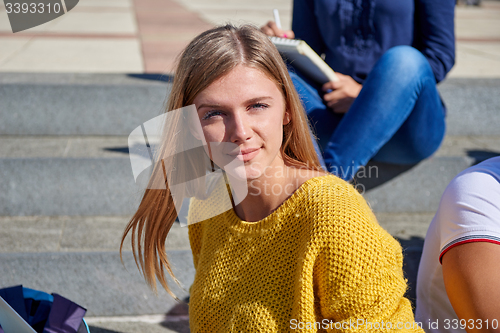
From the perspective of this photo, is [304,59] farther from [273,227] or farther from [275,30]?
[273,227]

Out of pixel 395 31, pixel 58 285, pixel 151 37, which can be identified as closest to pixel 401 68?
pixel 395 31

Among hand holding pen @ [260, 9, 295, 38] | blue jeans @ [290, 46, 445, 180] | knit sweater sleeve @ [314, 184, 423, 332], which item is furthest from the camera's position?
hand holding pen @ [260, 9, 295, 38]

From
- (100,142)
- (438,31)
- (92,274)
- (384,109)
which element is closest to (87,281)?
(92,274)

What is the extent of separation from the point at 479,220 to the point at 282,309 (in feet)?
1.95

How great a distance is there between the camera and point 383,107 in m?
1.99

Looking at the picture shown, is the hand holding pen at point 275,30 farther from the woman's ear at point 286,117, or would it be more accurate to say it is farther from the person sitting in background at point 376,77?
the woman's ear at point 286,117

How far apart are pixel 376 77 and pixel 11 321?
5.65 feet

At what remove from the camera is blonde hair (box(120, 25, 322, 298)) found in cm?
121

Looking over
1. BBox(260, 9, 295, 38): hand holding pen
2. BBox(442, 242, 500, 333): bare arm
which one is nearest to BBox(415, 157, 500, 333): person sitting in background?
BBox(442, 242, 500, 333): bare arm

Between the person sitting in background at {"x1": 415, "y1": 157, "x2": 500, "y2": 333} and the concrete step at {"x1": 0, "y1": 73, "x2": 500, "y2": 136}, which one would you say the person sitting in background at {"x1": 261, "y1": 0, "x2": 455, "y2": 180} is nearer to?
the person sitting in background at {"x1": 415, "y1": 157, "x2": 500, "y2": 333}

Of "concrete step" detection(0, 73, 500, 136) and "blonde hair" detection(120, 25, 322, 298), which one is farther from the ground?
"blonde hair" detection(120, 25, 322, 298)

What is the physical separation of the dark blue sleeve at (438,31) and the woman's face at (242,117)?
1322 mm


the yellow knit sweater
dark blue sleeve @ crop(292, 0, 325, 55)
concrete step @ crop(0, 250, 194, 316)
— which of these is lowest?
concrete step @ crop(0, 250, 194, 316)

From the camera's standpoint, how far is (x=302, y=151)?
4.60 ft
